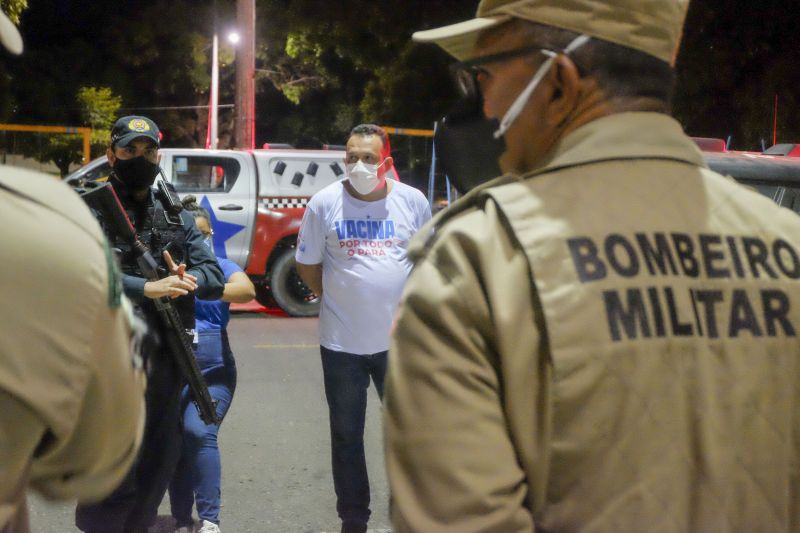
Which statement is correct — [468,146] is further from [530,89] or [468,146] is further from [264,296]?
[264,296]

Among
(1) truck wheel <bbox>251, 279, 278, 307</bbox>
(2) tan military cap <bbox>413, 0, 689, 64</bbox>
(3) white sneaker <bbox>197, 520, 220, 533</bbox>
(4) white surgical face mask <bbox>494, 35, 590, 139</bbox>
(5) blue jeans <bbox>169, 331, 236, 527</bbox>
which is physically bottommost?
(1) truck wheel <bbox>251, 279, 278, 307</bbox>

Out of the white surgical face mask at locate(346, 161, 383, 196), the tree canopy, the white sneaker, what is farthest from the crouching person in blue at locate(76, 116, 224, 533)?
the tree canopy

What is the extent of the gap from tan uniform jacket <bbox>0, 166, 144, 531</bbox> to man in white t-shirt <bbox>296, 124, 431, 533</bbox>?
9.43ft

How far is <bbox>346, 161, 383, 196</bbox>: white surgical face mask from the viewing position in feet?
15.5

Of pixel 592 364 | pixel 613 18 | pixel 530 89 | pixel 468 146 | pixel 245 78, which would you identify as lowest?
pixel 592 364

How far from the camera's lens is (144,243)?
3914 millimetres

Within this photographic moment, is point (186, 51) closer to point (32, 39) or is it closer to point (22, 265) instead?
point (32, 39)

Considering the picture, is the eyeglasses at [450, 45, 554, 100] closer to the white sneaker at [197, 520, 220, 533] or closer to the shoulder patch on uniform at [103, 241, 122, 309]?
the shoulder patch on uniform at [103, 241, 122, 309]

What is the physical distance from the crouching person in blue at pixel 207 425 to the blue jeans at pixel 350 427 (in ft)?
1.69

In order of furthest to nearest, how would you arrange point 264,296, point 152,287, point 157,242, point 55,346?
point 264,296, point 157,242, point 152,287, point 55,346

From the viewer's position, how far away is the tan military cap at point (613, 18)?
1536mm

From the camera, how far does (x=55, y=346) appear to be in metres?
1.35

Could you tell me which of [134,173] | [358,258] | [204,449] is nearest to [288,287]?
[358,258]

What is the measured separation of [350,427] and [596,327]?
300 centimetres
